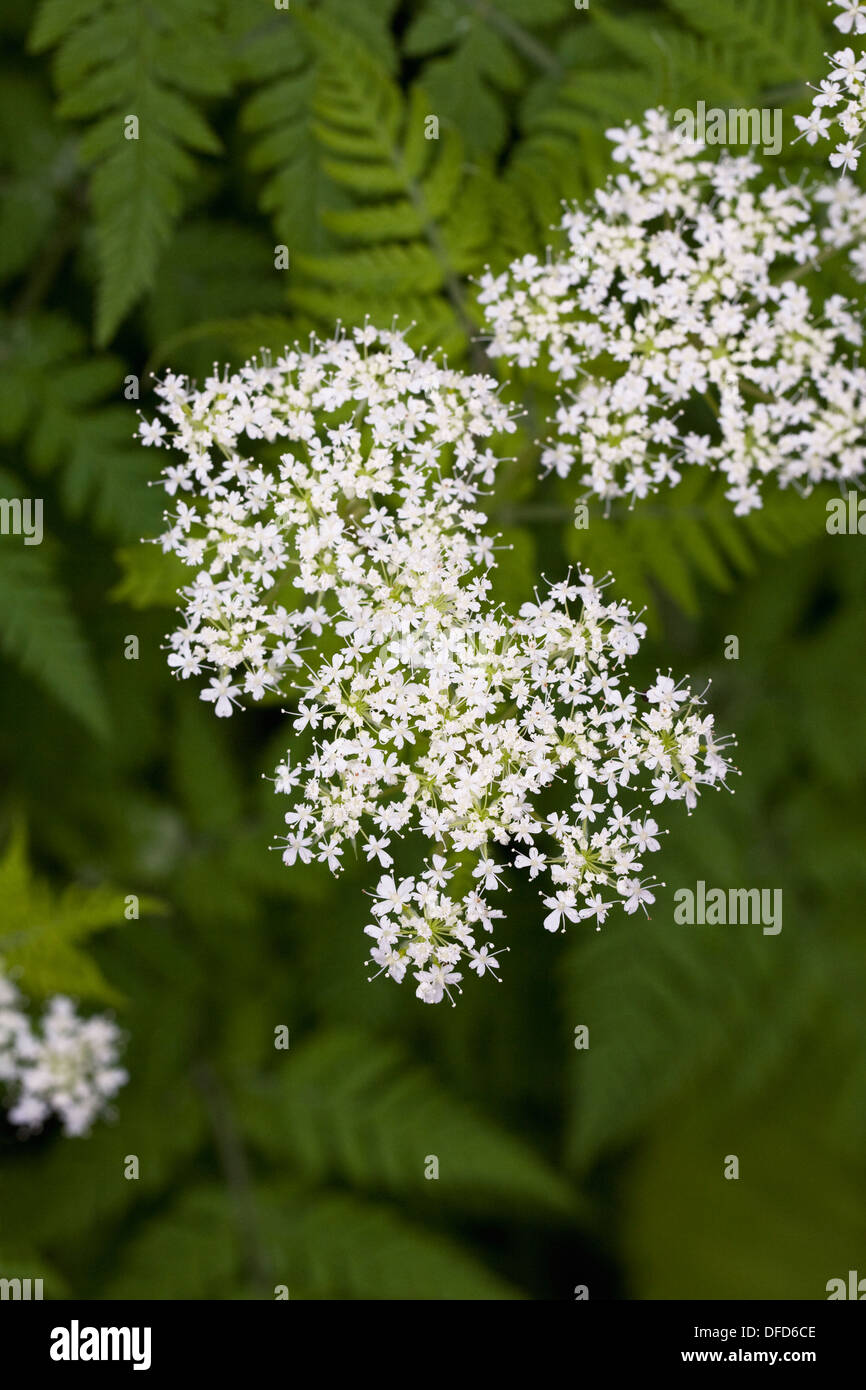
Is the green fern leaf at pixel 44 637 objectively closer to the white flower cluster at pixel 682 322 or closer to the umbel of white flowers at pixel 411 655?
the umbel of white flowers at pixel 411 655

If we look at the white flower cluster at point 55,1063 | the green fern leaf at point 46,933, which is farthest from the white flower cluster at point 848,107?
the white flower cluster at point 55,1063

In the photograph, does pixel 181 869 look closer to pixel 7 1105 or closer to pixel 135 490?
pixel 7 1105

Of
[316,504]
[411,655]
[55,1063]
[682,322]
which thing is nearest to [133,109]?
[316,504]

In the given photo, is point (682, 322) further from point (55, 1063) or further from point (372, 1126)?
point (372, 1126)

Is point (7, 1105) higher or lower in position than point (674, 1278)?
higher
